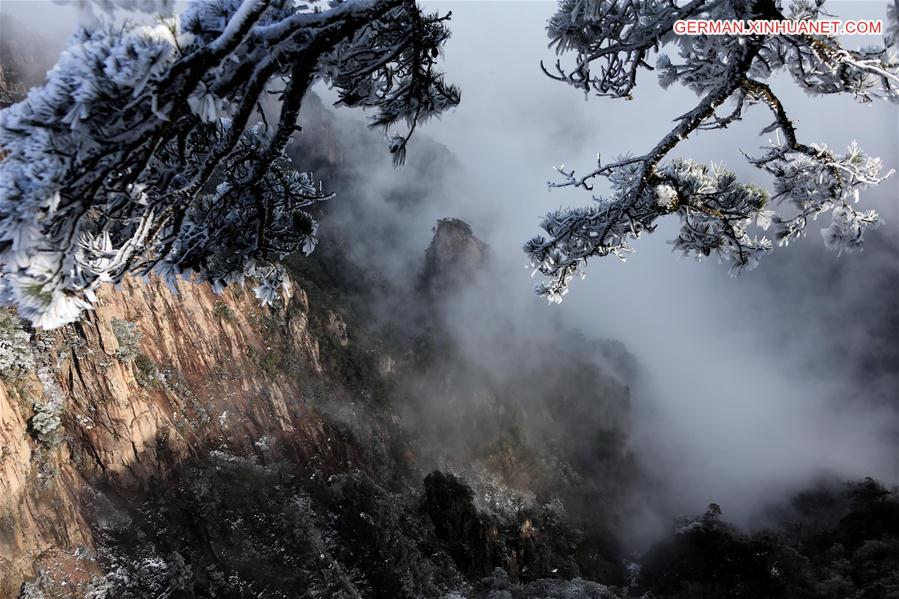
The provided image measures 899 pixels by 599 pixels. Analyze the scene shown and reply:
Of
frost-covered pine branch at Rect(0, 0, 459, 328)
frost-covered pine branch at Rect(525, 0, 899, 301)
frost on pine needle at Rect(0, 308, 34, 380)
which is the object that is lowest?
frost-covered pine branch at Rect(0, 0, 459, 328)

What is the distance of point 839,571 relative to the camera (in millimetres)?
16828

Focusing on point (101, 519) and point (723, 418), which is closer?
point (101, 519)

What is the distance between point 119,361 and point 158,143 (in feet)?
43.5

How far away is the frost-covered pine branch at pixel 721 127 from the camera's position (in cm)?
260

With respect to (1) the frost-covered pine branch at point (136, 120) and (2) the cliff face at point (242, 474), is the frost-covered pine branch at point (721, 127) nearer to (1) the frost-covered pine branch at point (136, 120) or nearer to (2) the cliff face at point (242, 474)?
(1) the frost-covered pine branch at point (136, 120)

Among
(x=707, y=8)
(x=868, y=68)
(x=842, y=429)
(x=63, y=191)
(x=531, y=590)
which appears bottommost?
(x=531, y=590)

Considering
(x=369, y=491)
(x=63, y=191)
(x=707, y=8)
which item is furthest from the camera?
(x=369, y=491)

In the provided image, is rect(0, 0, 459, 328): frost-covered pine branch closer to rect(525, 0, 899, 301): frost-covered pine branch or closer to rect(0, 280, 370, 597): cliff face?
rect(525, 0, 899, 301): frost-covered pine branch


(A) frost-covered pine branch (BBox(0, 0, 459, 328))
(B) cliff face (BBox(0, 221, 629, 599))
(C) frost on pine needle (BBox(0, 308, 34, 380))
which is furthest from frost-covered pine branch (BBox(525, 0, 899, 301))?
(C) frost on pine needle (BBox(0, 308, 34, 380))

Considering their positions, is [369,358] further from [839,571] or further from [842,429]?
[842,429]

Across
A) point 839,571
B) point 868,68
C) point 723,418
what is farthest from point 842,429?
point 868,68

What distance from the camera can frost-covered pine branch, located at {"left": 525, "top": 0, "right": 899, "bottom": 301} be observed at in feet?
8.52

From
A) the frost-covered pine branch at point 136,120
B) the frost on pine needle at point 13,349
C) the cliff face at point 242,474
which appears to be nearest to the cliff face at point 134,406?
the cliff face at point 242,474

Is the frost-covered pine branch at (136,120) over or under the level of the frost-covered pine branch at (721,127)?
under
